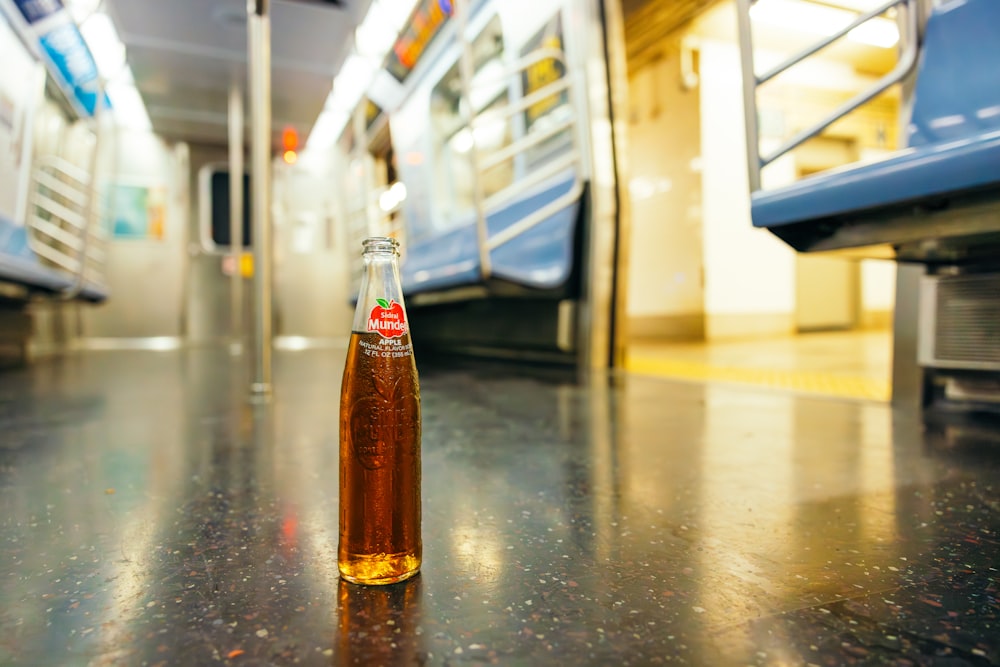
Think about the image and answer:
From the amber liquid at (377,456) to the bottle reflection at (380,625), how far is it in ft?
0.08

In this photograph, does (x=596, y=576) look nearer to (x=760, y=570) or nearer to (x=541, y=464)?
(x=760, y=570)

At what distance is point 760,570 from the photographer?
709 millimetres

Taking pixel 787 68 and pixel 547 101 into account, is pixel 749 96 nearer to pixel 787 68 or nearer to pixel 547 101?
pixel 787 68

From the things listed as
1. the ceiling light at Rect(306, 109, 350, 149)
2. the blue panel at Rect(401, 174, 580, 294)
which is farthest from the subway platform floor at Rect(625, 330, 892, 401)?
the ceiling light at Rect(306, 109, 350, 149)

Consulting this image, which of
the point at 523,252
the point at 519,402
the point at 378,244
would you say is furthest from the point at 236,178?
the point at 378,244

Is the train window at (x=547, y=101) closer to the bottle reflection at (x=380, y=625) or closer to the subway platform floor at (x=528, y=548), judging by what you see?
the subway platform floor at (x=528, y=548)

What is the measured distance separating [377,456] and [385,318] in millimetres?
142

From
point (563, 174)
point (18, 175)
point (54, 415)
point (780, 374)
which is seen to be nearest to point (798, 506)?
point (54, 415)

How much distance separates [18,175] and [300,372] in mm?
2427

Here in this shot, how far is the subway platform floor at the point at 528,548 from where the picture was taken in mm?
543

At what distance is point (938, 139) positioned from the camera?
1.47 meters

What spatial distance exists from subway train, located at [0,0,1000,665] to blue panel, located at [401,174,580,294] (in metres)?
0.02

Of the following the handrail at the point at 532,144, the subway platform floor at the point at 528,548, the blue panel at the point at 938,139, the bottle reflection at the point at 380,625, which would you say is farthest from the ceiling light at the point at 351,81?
the bottle reflection at the point at 380,625

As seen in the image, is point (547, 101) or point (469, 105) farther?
point (547, 101)
